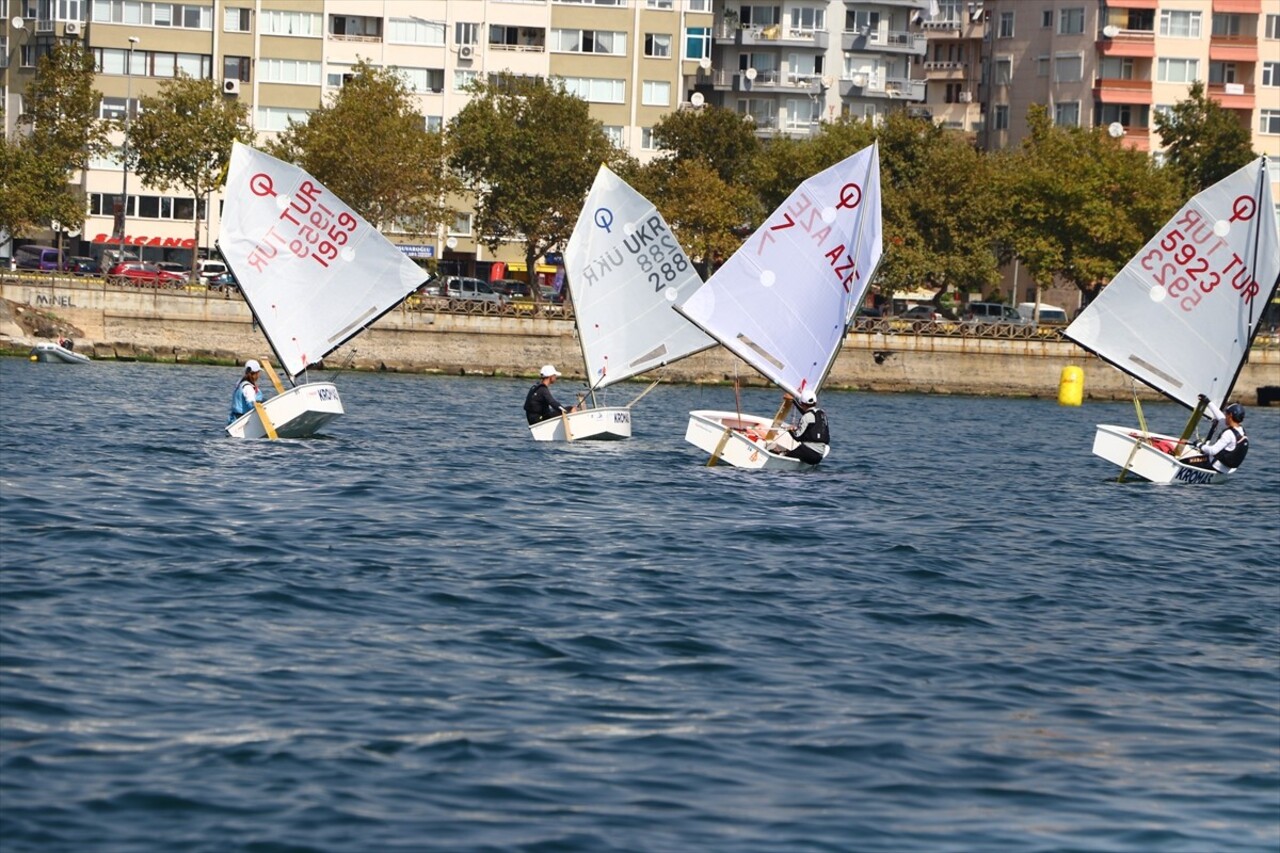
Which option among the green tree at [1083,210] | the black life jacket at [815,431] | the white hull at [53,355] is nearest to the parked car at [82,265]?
the white hull at [53,355]

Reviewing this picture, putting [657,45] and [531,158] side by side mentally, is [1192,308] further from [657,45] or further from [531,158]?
[657,45]

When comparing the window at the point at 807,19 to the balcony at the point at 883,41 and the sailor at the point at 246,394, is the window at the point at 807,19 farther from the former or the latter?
the sailor at the point at 246,394

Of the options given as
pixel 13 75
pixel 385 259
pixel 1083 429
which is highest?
pixel 13 75

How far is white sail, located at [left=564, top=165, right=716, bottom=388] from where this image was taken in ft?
149

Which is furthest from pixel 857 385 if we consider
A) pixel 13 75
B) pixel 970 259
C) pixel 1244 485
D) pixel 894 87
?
pixel 13 75

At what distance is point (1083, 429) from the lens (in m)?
65.8

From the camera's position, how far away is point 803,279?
1592 inches

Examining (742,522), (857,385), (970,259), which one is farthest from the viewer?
(970,259)

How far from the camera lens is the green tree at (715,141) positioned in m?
102

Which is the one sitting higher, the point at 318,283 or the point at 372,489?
the point at 318,283

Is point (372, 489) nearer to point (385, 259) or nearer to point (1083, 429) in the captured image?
point (385, 259)

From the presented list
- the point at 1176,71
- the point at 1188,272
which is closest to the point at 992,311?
the point at 1176,71

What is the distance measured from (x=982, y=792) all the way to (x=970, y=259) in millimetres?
82048

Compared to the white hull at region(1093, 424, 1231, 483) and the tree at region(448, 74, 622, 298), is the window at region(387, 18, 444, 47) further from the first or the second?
the white hull at region(1093, 424, 1231, 483)
